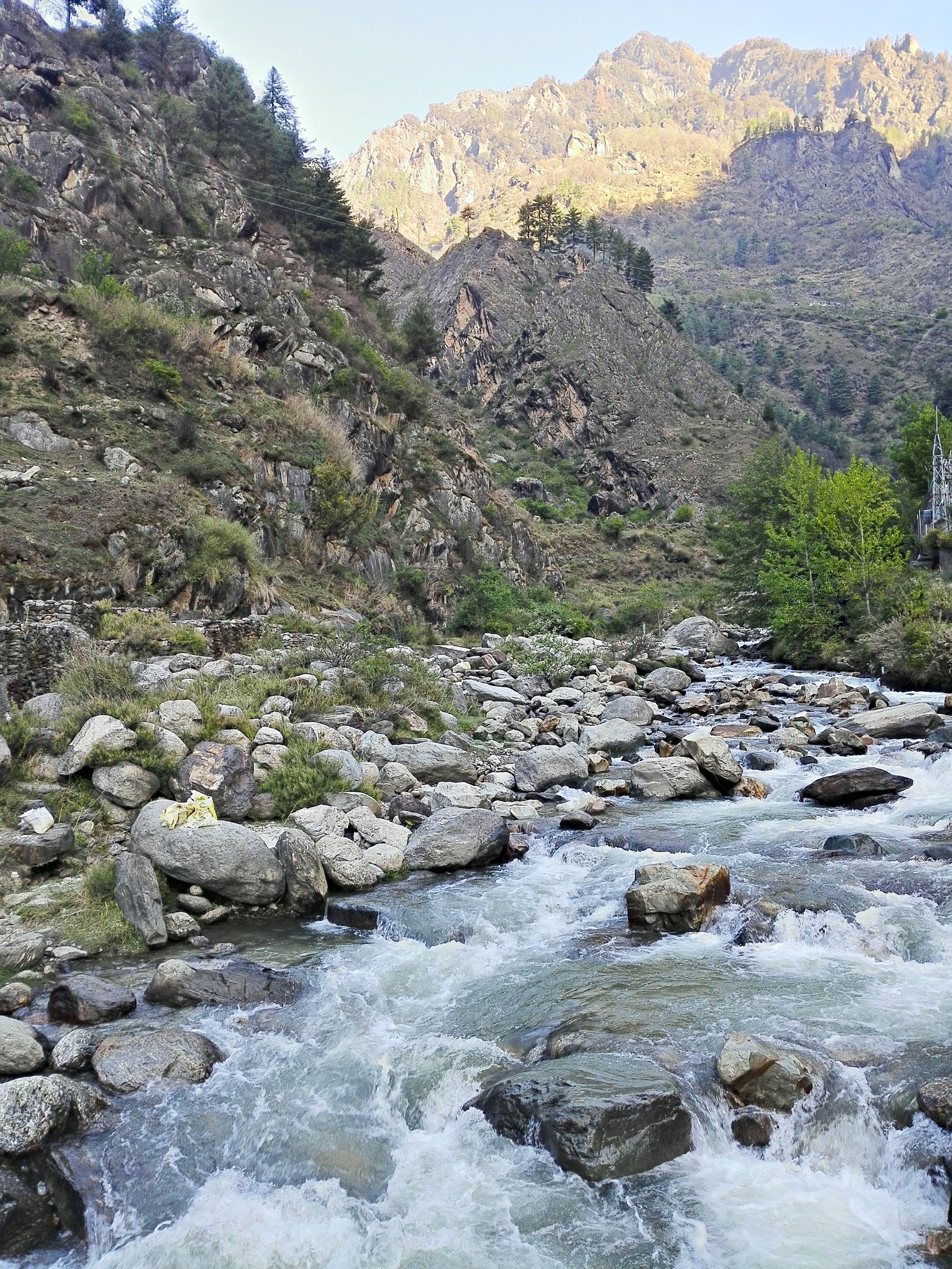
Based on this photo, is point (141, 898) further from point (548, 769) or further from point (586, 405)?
point (586, 405)

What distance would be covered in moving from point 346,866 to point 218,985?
249cm

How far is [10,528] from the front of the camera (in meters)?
15.0

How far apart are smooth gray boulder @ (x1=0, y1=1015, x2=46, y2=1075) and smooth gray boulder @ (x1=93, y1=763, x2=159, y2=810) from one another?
388cm

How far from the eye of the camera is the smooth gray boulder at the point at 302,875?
27.6 feet

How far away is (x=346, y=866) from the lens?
905 centimetres

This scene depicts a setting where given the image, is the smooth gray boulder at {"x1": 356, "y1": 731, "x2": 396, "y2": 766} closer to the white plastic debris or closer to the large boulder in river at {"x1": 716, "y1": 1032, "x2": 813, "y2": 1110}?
the white plastic debris

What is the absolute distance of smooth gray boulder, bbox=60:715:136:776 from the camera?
9477 millimetres

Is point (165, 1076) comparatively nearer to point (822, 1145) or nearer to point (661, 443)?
point (822, 1145)

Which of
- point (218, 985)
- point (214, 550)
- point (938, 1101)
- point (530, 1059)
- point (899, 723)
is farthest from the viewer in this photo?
point (214, 550)

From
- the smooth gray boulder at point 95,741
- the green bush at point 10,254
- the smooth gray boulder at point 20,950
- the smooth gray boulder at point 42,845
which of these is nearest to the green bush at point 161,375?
the green bush at point 10,254

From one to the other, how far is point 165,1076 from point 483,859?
482 cm

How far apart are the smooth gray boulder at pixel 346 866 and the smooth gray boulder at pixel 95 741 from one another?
2756 mm

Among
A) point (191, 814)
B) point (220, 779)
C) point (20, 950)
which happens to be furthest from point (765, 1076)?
point (220, 779)

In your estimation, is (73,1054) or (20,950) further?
(20,950)
